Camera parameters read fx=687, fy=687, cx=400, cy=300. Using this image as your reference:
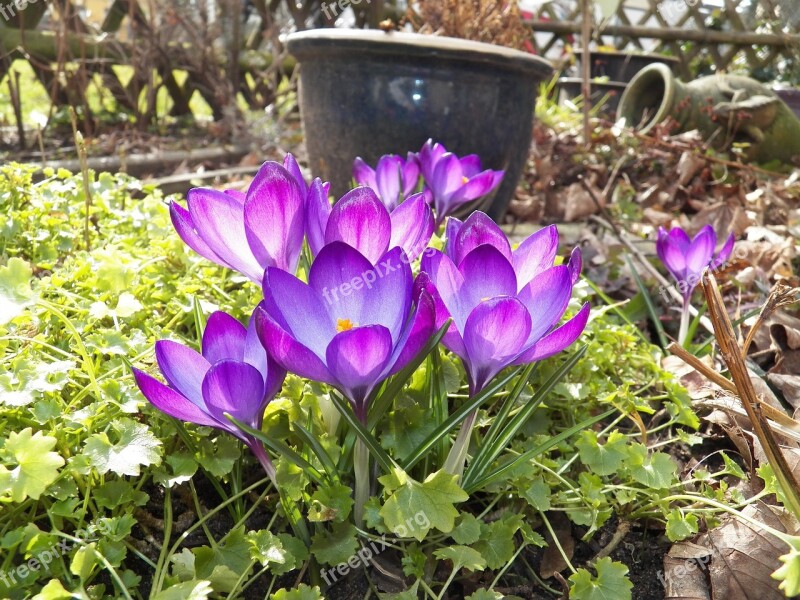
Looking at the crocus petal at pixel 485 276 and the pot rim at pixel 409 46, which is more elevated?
the pot rim at pixel 409 46

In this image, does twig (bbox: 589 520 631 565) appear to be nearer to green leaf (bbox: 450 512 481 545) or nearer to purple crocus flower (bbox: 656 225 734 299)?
green leaf (bbox: 450 512 481 545)

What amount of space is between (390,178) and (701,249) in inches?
25.2

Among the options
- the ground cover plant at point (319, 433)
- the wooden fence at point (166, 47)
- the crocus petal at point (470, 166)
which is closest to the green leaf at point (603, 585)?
the ground cover plant at point (319, 433)

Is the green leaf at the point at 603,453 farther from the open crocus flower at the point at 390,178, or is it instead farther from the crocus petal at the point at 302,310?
the open crocus flower at the point at 390,178

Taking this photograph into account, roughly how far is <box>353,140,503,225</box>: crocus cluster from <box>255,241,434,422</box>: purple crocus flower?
719mm

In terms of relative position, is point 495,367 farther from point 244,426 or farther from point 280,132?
point 280,132

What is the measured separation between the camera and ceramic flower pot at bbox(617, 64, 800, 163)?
3650mm

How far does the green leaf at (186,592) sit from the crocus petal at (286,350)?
0.79 ft

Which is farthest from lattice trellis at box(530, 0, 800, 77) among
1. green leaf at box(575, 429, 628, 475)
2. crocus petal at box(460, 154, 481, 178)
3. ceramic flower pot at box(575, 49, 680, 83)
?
green leaf at box(575, 429, 628, 475)

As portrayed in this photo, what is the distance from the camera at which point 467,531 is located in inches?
32.5

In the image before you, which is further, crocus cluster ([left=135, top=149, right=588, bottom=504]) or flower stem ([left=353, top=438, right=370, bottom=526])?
flower stem ([left=353, top=438, right=370, bottom=526])

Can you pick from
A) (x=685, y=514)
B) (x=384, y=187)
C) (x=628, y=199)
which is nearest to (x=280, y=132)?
(x=628, y=199)

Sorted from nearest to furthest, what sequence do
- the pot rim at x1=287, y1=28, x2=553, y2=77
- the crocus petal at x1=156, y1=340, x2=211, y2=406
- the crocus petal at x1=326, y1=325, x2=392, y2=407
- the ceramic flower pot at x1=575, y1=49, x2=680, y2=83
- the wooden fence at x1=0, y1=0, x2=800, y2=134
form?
the crocus petal at x1=326, y1=325, x2=392, y2=407
the crocus petal at x1=156, y1=340, x2=211, y2=406
the pot rim at x1=287, y1=28, x2=553, y2=77
the wooden fence at x1=0, y1=0, x2=800, y2=134
the ceramic flower pot at x1=575, y1=49, x2=680, y2=83

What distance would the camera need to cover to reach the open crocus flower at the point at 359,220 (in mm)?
740
